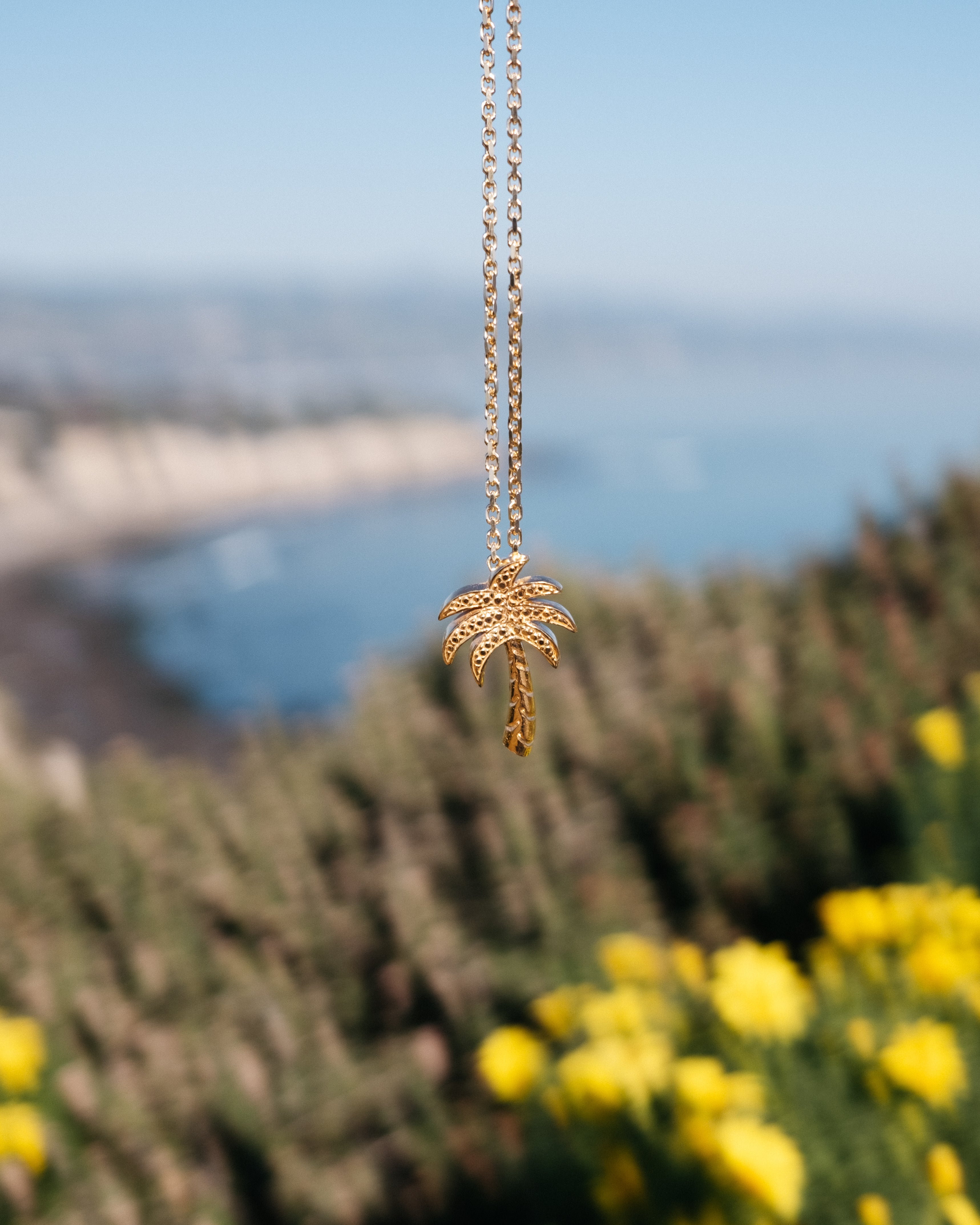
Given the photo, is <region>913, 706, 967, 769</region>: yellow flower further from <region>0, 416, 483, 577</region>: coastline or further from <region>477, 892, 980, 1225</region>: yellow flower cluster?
<region>0, 416, 483, 577</region>: coastline

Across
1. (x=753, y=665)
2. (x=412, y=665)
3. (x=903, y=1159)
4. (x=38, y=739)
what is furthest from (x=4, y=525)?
(x=903, y=1159)

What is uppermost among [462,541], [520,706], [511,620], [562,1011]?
[462,541]

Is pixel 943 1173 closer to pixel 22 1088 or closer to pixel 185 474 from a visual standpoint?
pixel 22 1088

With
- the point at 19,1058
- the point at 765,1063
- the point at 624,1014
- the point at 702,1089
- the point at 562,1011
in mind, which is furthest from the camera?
the point at 19,1058

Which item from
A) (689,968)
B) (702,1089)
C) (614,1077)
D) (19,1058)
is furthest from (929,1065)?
(19,1058)

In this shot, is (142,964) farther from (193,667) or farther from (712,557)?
(193,667)

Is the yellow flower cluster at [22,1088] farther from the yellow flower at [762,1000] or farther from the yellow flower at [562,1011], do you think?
the yellow flower at [762,1000]
